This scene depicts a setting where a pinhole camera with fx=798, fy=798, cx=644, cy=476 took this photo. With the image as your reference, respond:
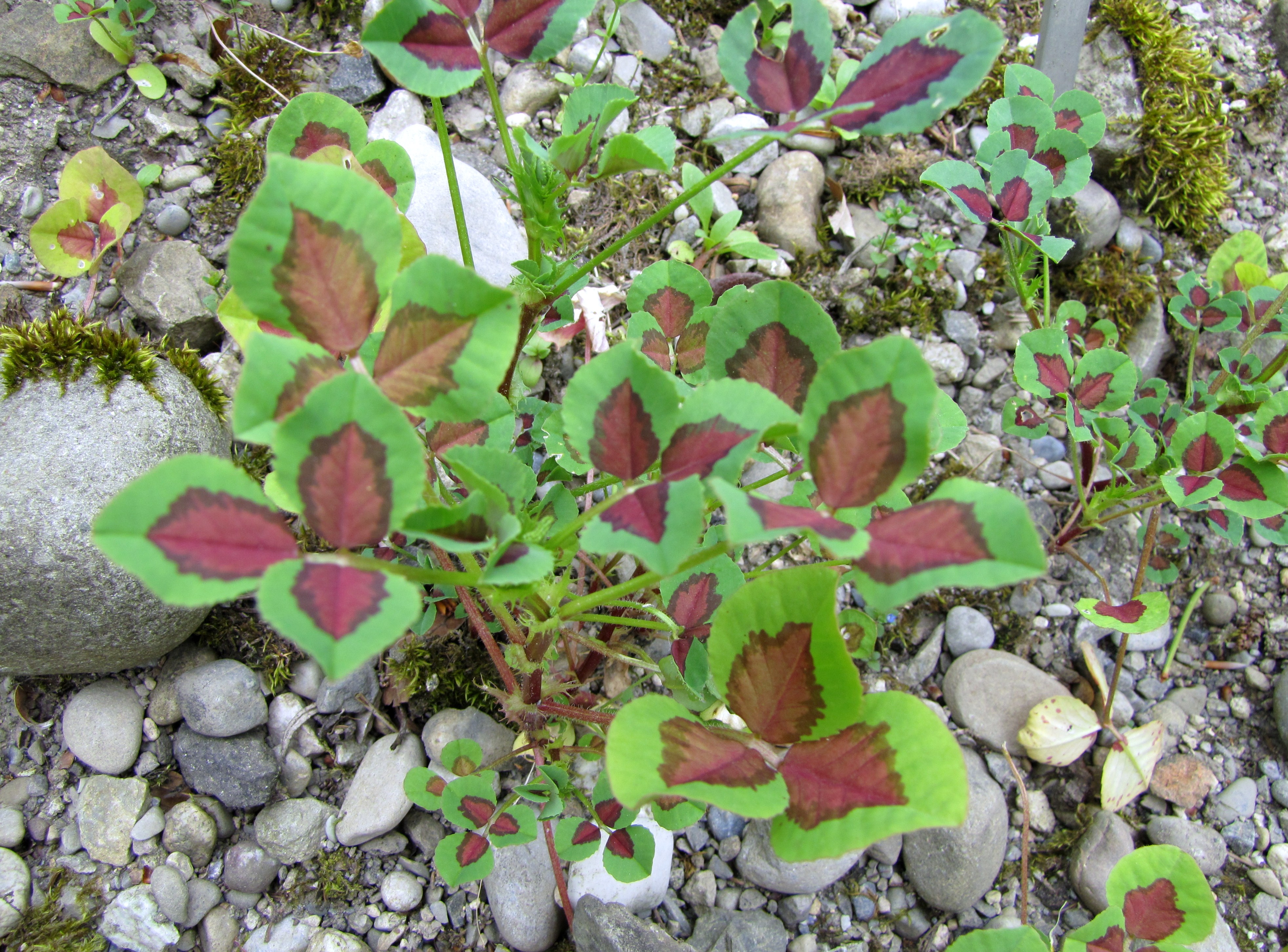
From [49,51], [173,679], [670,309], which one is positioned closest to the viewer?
[670,309]

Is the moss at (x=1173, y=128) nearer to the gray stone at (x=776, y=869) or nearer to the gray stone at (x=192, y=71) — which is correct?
the gray stone at (x=776, y=869)

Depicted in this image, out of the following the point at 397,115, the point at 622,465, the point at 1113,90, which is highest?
the point at 1113,90

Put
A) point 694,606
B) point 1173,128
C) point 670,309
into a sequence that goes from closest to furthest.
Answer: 1. point 694,606
2. point 670,309
3. point 1173,128

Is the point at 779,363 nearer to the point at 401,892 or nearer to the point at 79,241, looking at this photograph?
the point at 401,892

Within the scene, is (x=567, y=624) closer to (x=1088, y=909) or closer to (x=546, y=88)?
(x=1088, y=909)

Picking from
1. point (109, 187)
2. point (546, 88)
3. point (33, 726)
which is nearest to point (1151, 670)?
point (546, 88)

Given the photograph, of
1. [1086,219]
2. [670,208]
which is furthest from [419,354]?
[1086,219]

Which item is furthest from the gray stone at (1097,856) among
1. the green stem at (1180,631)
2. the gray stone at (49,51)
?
the gray stone at (49,51)
